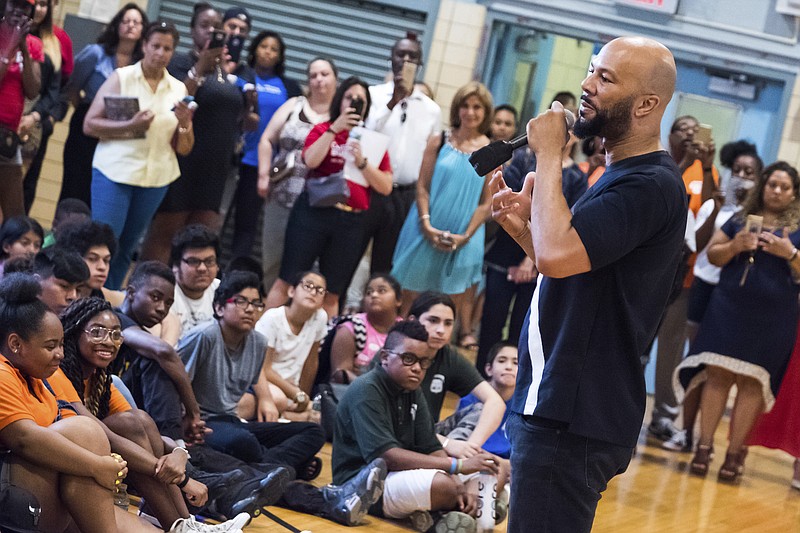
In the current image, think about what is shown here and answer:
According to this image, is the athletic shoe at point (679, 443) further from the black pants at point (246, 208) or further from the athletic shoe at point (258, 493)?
the athletic shoe at point (258, 493)

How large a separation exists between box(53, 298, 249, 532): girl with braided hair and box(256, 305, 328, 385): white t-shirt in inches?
69.1

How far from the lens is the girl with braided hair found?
361 cm

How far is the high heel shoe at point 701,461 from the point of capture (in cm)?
623

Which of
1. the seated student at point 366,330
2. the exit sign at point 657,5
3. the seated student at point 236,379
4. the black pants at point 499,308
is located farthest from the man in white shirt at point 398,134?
the exit sign at point 657,5

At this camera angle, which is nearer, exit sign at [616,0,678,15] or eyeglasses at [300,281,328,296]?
eyeglasses at [300,281,328,296]

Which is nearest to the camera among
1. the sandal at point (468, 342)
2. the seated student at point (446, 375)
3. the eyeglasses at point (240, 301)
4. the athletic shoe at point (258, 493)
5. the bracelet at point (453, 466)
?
the athletic shoe at point (258, 493)

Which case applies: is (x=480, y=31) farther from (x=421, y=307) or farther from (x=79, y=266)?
(x=79, y=266)

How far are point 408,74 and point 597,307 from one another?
4.33 metres

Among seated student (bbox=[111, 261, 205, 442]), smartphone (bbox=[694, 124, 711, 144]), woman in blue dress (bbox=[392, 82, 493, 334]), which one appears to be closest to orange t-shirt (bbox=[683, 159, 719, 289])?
smartphone (bbox=[694, 124, 711, 144])

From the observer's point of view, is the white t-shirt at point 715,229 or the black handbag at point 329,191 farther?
the white t-shirt at point 715,229

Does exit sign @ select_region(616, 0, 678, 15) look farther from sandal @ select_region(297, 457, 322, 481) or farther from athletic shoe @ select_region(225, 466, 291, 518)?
athletic shoe @ select_region(225, 466, 291, 518)

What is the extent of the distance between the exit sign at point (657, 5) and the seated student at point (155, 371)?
16.7 ft

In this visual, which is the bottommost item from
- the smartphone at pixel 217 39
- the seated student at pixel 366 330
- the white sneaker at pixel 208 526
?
the white sneaker at pixel 208 526

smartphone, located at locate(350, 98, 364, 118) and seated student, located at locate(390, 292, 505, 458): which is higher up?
smartphone, located at locate(350, 98, 364, 118)
